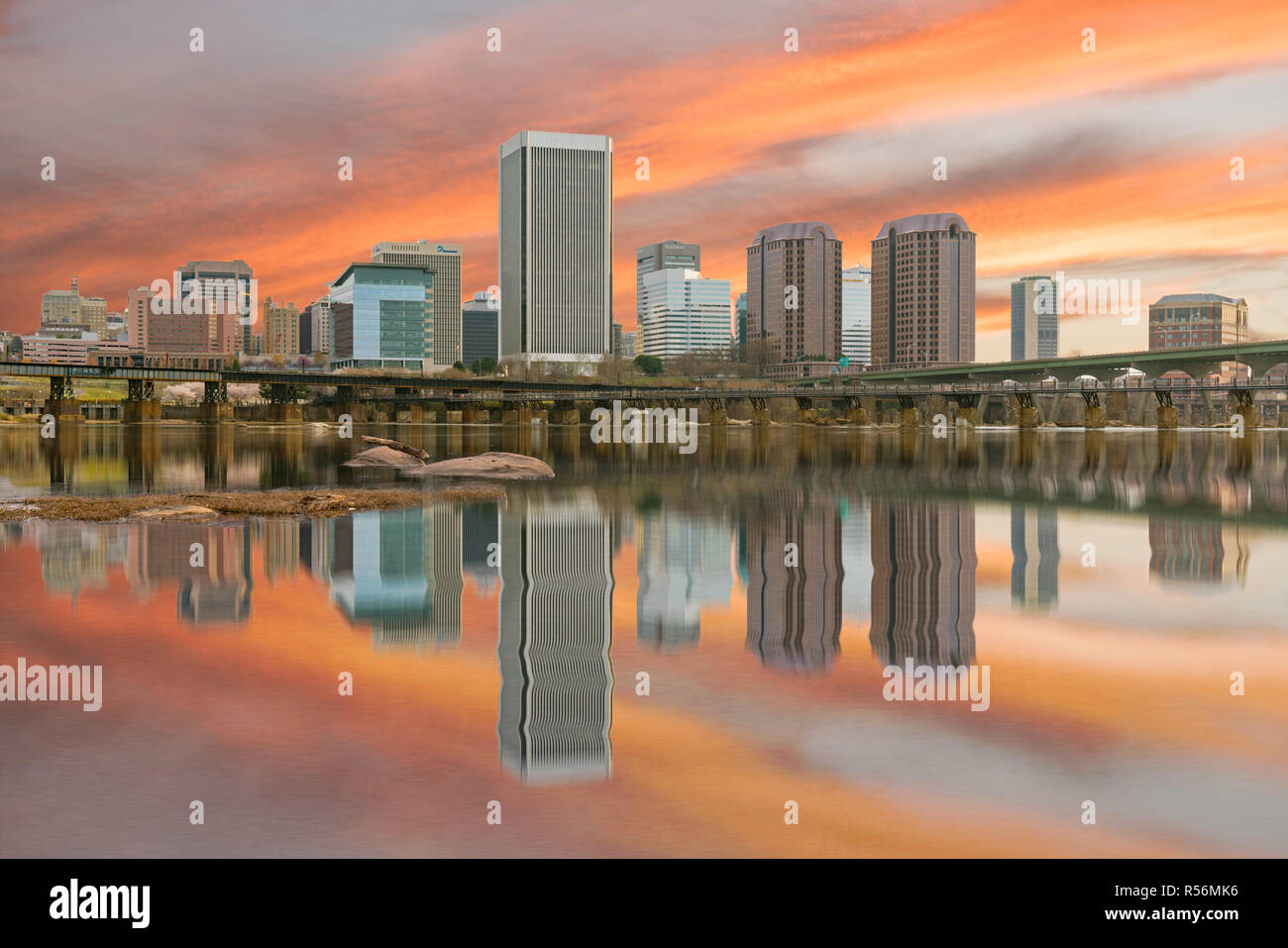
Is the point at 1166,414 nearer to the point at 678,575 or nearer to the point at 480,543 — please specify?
the point at 480,543

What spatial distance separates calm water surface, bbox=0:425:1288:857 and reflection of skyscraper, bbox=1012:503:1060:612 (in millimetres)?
162

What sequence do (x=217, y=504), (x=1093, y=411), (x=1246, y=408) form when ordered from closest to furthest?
(x=217, y=504), (x=1246, y=408), (x=1093, y=411)

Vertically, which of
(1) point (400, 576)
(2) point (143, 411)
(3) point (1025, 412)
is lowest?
(1) point (400, 576)

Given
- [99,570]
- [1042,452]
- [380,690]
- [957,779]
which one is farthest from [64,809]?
[1042,452]

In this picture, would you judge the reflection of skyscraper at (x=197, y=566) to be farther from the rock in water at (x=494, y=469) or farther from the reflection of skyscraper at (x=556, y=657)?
the rock in water at (x=494, y=469)

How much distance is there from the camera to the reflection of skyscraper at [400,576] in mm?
15073

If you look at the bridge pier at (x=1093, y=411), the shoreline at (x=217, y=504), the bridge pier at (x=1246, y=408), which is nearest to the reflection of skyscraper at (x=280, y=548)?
the shoreline at (x=217, y=504)

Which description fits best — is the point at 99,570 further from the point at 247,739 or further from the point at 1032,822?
the point at 1032,822

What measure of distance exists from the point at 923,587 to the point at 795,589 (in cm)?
233

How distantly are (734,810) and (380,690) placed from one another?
4814mm

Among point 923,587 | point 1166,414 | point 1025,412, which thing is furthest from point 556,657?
point 1166,414

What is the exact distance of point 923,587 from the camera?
1845 centimetres

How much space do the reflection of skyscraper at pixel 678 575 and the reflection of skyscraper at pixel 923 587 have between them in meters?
2.66
